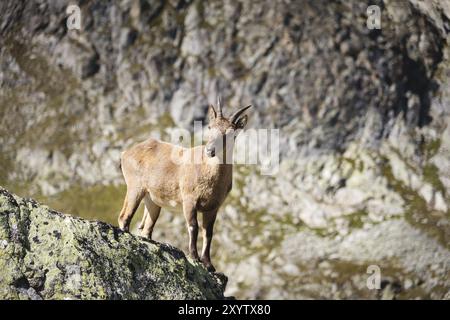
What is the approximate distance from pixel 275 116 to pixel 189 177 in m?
48.8

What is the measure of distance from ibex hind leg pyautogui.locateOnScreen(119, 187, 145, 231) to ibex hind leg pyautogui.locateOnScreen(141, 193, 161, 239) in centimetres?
47

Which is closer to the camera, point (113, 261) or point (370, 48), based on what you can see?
point (113, 261)

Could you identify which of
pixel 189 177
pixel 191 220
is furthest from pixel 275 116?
pixel 191 220

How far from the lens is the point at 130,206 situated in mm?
20516

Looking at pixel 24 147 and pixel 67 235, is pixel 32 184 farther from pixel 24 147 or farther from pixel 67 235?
pixel 67 235

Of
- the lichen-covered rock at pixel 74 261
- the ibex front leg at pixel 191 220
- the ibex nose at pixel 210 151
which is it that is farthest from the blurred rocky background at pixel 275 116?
the lichen-covered rock at pixel 74 261

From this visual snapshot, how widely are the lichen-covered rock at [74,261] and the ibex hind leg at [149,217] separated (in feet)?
27.4

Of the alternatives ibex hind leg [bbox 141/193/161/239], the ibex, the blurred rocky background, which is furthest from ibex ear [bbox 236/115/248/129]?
the blurred rocky background

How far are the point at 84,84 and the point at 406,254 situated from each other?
123 feet

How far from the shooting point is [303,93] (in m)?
67.3

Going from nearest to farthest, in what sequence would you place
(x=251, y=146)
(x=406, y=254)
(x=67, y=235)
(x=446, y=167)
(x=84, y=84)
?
1. (x=67, y=235)
2. (x=406, y=254)
3. (x=446, y=167)
4. (x=251, y=146)
5. (x=84, y=84)

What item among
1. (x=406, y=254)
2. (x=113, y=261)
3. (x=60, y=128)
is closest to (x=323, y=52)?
(x=406, y=254)

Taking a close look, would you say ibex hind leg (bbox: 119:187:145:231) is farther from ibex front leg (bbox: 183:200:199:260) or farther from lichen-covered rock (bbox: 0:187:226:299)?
lichen-covered rock (bbox: 0:187:226:299)

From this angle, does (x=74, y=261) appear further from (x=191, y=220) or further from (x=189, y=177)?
(x=189, y=177)
